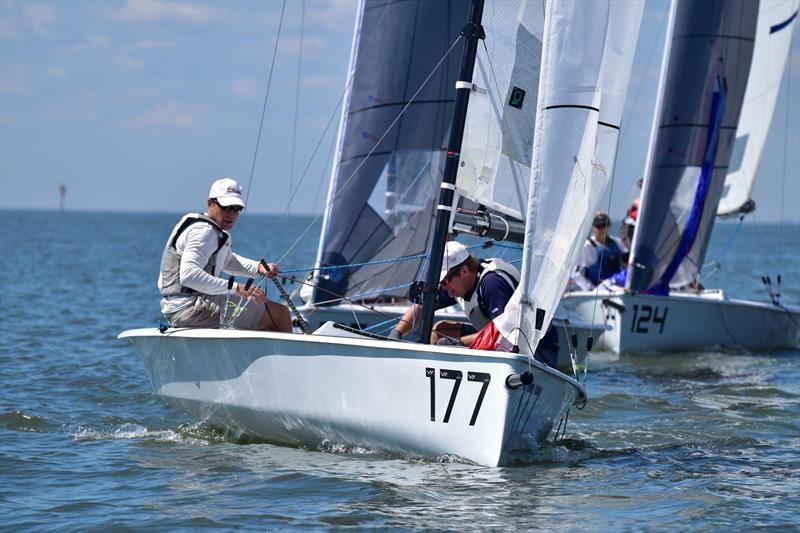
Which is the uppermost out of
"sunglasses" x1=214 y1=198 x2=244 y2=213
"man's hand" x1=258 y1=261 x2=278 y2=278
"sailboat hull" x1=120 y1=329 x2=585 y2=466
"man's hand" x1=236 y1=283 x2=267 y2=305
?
"sunglasses" x1=214 y1=198 x2=244 y2=213

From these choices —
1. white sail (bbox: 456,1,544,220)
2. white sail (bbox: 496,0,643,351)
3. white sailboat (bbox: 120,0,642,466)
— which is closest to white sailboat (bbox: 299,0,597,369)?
white sail (bbox: 456,1,544,220)

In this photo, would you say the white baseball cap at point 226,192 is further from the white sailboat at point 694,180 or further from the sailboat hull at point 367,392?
the white sailboat at point 694,180

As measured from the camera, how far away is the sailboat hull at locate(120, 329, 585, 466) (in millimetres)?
7008

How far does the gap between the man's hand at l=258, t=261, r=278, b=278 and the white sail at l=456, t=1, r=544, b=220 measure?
4.18 ft

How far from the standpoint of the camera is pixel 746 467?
8039 mm

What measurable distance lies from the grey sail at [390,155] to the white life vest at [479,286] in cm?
456

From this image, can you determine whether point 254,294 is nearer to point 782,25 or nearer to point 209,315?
point 209,315

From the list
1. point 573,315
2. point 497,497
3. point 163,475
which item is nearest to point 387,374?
point 497,497

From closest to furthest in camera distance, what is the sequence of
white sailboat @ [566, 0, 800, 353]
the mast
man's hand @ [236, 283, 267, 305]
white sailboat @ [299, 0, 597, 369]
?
the mast → man's hand @ [236, 283, 267, 305] → white sailboat @ [299, 0, 597, 369] → white sailboat @ [566, 0, 800, 353]

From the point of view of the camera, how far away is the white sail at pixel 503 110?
8.15 m

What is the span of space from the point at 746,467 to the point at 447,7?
6.07m

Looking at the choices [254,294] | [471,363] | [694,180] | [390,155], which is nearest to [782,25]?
[694,180]

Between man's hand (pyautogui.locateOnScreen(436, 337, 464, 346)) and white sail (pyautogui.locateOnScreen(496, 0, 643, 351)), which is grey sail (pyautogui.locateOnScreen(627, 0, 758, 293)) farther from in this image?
white sail (pyautogui.locateOnScreen(496, 0, 643, 351))

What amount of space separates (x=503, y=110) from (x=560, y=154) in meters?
1.25
